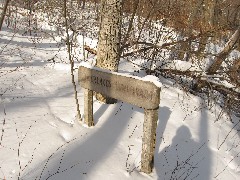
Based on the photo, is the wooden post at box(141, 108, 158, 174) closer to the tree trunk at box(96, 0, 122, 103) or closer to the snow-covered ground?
the snow-covered ground

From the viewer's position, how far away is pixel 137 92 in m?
3.36

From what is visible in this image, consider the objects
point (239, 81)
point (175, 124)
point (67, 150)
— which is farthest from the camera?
point (239, 81)

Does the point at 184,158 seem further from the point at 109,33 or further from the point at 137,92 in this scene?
the point at 109,33

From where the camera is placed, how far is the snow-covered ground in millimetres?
3277

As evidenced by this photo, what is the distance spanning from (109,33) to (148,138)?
6.13ft

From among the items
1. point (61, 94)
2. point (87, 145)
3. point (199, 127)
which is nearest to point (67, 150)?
point (87, 145)

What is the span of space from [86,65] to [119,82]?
63 centimetres

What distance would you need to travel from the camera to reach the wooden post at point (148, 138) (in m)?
3.29

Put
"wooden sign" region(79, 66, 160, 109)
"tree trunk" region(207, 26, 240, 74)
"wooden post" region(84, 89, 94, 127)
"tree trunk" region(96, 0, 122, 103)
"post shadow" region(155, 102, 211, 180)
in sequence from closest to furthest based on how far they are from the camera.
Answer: "wooden sign" region(79, 66, 160, 109), "post shadow" region(155, 102, 211, 180), "wooden post" region(84, 89, 94, 127), "tree trunk" region(96, 0, 122, 103), "tree trunk" region(207, 26, 240, 74)

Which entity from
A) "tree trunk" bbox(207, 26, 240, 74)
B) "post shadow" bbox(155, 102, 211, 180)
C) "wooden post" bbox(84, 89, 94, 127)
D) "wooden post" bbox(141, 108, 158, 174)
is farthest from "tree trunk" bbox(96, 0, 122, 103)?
"tree trunk" bbox(207, 26, 240, 74)

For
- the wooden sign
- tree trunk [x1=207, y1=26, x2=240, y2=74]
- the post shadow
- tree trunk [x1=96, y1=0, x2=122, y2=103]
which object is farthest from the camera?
tree trunk [x1=207, y1=26, x2=240, y2=74]

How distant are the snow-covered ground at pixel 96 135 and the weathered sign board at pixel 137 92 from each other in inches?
12.9

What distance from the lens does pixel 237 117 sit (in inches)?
255

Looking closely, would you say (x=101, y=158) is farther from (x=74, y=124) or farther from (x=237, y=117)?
(x=237, y=117)
